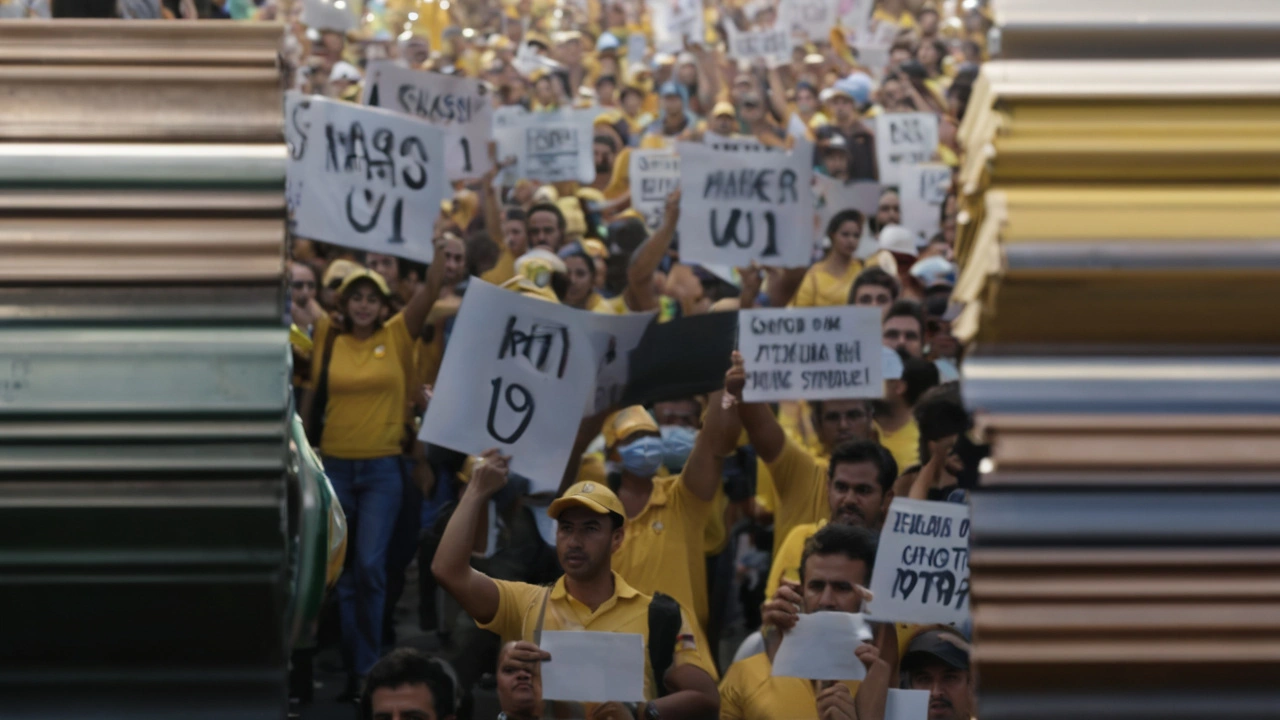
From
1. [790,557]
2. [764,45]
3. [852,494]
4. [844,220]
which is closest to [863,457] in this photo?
[852,494]

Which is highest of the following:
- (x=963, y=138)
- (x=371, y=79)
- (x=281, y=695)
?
(x=371, y=79)

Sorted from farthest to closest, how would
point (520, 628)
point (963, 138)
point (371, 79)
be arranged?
point (371, 79) < point (520, 628) < point (963, 138)

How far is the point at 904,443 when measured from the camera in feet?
28.2

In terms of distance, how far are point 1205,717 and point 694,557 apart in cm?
557

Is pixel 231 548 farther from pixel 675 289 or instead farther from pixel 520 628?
pixel 675 289

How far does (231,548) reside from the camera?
1.72m

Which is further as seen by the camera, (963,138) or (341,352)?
(341,352)

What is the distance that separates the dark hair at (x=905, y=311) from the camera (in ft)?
31.5

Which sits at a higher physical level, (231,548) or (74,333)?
(74,333)

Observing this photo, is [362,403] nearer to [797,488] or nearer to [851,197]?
[797,488]

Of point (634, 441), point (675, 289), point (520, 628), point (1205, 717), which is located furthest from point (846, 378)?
point (1205, 717)

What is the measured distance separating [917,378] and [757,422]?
1.43m

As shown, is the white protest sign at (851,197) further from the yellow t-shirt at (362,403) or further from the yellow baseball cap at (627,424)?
the yellow baseball cap at (627,424)

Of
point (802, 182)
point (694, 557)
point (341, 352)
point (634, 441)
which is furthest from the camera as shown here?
point (802, 182)
